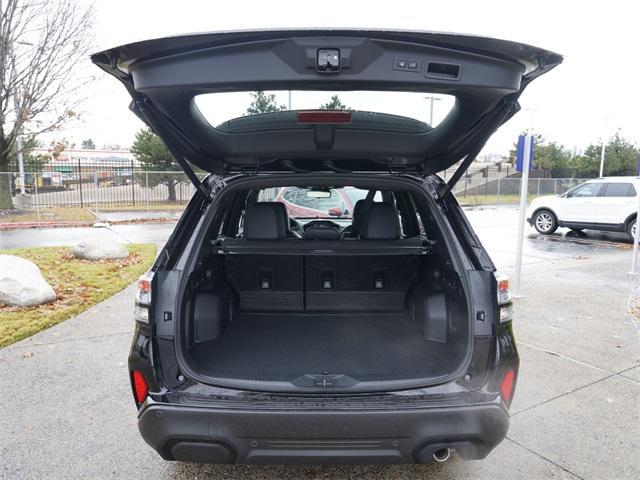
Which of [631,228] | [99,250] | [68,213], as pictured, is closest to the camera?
[99,250]

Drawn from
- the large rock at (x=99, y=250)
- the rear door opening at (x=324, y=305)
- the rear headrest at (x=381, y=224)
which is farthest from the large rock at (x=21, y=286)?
the rear headrest at (x=381, y=224)

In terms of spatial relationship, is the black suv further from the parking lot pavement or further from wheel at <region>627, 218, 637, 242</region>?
wheel at <region>627, 218, 637, 242</region>

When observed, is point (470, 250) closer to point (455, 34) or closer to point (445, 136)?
point (445, 136)

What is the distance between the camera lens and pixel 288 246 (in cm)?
318

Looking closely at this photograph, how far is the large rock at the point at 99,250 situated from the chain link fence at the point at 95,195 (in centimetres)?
732

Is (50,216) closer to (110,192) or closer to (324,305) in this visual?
(110,192)

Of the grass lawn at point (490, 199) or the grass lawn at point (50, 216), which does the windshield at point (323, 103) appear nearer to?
the grass lawn at point (50, 216)

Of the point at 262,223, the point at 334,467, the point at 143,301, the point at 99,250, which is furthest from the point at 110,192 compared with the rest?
the point at 334,467

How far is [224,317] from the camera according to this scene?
116 inches

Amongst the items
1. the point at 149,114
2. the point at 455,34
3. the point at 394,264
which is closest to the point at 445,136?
the point at 455,34

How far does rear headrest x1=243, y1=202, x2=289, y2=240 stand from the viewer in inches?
128

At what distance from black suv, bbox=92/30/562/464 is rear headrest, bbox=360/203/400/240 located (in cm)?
25

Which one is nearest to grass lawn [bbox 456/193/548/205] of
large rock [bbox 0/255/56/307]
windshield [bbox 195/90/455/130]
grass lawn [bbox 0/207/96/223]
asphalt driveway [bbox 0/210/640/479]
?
grass lawn [bbox 0/207/96/223]

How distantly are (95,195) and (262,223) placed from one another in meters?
16.3
